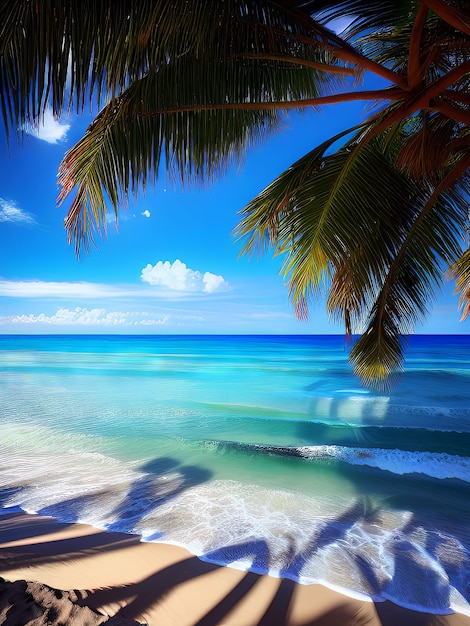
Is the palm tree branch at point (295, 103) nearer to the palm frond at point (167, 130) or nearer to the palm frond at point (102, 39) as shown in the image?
the palm frond at point (167, 130)

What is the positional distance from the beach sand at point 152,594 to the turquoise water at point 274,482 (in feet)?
0.57

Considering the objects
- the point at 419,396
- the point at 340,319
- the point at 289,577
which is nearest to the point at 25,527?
the point at 289,577

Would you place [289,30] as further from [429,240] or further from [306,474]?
[306,474]

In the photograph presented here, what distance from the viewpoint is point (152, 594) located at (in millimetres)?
2430

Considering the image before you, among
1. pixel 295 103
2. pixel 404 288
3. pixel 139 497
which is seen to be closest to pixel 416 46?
pixel 295 103

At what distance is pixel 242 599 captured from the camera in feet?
7.95

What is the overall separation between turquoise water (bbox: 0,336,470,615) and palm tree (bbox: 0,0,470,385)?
1592 millimetres

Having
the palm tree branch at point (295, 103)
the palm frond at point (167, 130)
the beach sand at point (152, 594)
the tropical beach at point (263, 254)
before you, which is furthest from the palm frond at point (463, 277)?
the beach sand at point (152, 594)

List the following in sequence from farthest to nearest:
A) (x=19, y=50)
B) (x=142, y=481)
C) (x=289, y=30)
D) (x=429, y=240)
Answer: (x=142, y=481), (x=429, y=240), (x=289, y=30), (x=19, y=50)

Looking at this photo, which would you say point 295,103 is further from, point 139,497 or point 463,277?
point 139,497

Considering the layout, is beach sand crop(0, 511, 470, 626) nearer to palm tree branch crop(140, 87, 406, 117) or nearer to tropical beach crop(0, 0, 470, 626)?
tropical beach crop(0, 0, 470, 626)

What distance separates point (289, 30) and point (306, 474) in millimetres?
4723

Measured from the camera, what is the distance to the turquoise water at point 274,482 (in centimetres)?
293

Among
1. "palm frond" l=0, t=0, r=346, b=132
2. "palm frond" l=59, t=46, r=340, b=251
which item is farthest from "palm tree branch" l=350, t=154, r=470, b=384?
"palm frond" l=0, t=0, r=346, b=132
